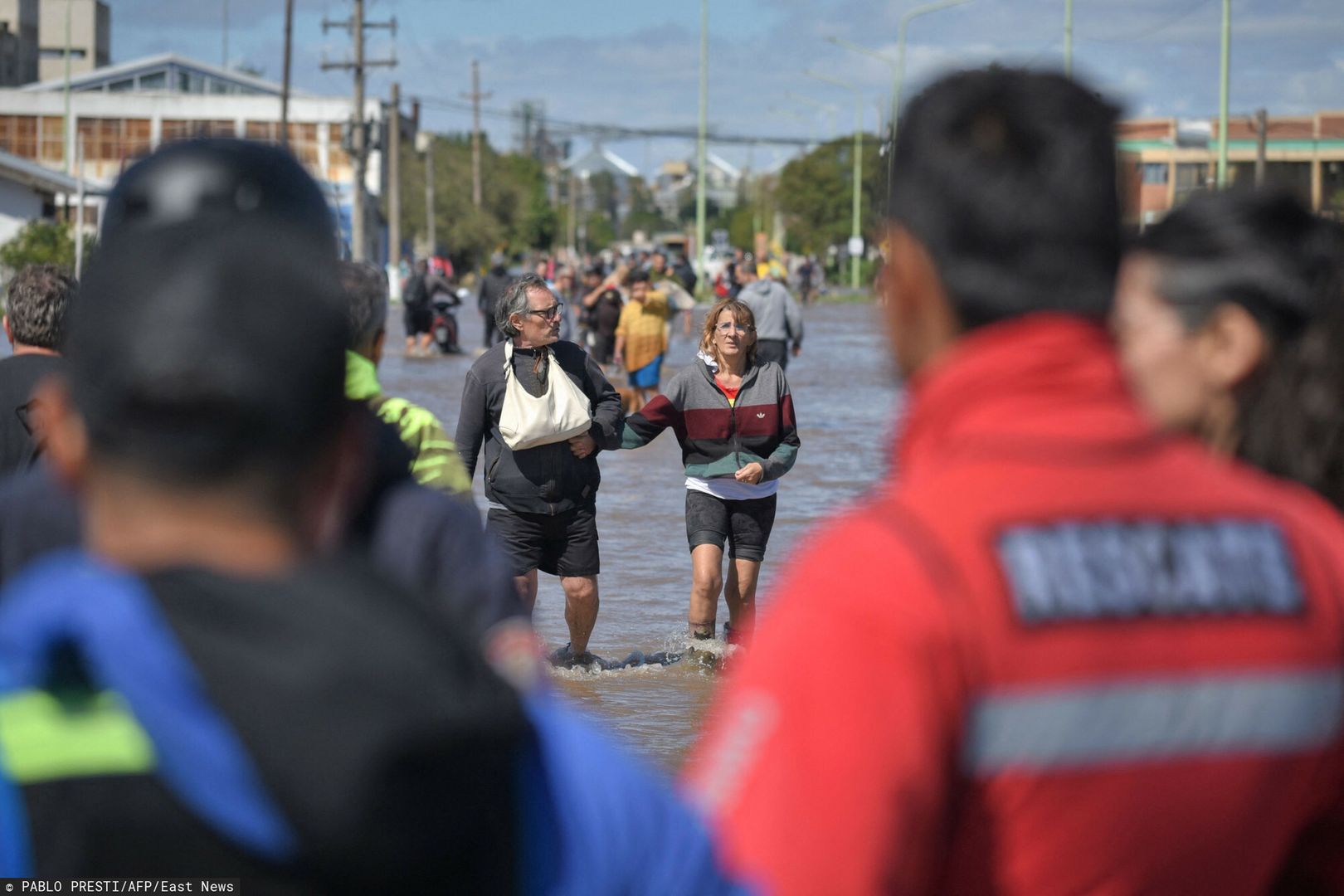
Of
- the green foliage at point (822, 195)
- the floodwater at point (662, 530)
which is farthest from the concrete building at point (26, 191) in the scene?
the green foliage at point (822, 195)

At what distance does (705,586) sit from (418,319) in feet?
70.7

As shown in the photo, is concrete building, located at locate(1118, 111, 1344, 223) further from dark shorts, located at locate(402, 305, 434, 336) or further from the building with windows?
dark shorts, located at locate(402, 305, 434, 336)

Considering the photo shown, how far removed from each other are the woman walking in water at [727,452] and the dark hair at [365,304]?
4481mm

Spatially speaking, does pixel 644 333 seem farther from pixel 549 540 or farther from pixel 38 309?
pixel 38 309

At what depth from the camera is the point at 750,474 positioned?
27.9 feet

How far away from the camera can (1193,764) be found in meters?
1.68

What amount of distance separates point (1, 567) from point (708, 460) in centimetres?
623

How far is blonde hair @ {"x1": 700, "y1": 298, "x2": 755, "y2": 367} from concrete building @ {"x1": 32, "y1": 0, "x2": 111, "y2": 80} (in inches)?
4178

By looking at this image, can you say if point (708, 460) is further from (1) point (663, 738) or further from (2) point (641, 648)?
(1) point (663, 738)

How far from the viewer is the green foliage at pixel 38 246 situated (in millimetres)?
33156

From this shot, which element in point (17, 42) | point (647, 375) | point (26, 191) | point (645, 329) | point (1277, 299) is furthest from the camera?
point (17, 42)

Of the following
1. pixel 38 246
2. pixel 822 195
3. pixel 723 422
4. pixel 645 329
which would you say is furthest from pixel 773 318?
pixel 822 195

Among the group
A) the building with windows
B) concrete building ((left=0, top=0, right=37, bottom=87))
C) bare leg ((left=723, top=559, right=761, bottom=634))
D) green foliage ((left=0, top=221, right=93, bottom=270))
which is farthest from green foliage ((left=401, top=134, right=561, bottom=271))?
bare leg ((left=723, top=559, right=761, bottom=634))

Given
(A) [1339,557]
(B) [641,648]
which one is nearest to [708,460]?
(B) [641,648]
